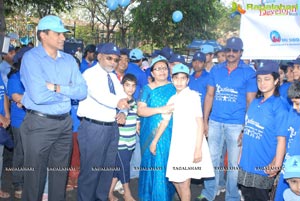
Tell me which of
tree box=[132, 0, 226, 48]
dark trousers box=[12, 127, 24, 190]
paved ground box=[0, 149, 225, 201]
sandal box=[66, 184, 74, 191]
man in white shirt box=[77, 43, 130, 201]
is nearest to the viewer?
man in white shirt box=[77, 43, 130, 201]

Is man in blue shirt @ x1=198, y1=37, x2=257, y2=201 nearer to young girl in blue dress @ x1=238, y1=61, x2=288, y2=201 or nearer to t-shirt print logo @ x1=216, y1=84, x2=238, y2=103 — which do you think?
t-shirt print logo @ x1=216, y1=84, x2=238, y2=103

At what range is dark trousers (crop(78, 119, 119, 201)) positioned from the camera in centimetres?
397

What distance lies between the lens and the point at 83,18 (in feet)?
123

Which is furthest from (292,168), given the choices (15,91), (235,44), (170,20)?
(170,20)

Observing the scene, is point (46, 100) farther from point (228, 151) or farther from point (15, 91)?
point (228, 151)

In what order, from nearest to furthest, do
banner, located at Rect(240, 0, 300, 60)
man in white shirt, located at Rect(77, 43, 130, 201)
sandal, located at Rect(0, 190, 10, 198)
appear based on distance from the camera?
man in white shirt, located at Rect(77, 43, 130, 201) < banner, located at Rect(240, 0, 300, 60) < sandal, located at Rect(0, 190, 10, 198)

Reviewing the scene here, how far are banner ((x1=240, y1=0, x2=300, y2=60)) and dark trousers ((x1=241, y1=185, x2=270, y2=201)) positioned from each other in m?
1.75

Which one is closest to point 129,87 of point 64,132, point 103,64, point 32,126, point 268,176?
point 103,64

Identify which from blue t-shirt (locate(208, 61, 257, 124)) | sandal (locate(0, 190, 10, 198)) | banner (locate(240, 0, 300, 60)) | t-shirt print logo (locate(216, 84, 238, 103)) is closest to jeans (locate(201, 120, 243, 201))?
blue t-shirt (locate(208, 61, 257, 124))

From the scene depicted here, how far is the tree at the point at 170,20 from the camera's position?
65.7ft

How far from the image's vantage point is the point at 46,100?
3377 millimetres

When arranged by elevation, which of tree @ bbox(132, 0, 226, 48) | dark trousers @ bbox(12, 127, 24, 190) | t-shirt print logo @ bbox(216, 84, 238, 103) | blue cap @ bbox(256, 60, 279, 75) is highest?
tree @ bbox(132, 0, 226, 48)

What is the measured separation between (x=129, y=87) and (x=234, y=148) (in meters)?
1.55

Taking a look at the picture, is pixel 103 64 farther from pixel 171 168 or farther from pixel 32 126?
pixel 171 168
